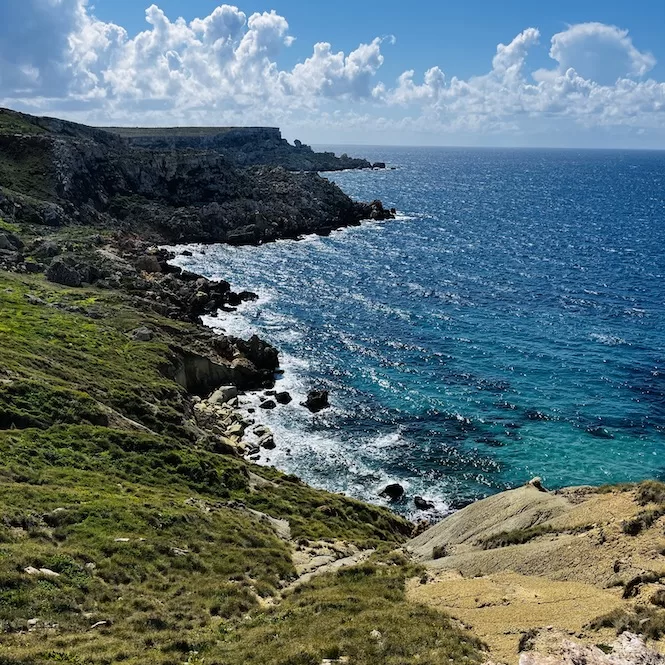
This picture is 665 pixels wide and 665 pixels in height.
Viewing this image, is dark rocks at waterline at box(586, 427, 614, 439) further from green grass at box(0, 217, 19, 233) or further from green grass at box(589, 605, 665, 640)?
green grass at box(0, 217, 19, 233)

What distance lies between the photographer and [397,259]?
12362 cm

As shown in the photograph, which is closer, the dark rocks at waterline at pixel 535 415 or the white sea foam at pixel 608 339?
the dark rocks at waterline at pixel 535 415

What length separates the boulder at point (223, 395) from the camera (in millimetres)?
59719

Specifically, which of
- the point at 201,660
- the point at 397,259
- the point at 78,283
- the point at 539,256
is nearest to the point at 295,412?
the point at 78,283

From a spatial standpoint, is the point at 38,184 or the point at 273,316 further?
the point at 38,184

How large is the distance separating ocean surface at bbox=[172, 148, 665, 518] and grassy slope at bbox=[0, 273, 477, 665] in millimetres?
10652

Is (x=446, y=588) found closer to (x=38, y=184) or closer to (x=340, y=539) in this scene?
(x=340, y=539)

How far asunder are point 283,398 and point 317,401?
397 centimetres

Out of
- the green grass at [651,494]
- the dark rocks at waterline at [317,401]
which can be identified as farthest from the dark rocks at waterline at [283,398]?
the green grass at [651,494]

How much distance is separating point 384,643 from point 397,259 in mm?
110145

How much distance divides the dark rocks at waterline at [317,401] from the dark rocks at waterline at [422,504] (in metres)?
17.0

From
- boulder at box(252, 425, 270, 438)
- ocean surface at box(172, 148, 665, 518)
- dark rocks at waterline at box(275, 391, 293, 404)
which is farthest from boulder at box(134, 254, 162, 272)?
boulder at box(252, 425, 270, 438)

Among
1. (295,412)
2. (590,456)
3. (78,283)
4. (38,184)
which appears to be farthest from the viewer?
(38,184)

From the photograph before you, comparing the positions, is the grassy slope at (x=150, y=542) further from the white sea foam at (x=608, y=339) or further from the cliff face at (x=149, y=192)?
the cliff face at (x=149, y=192)
